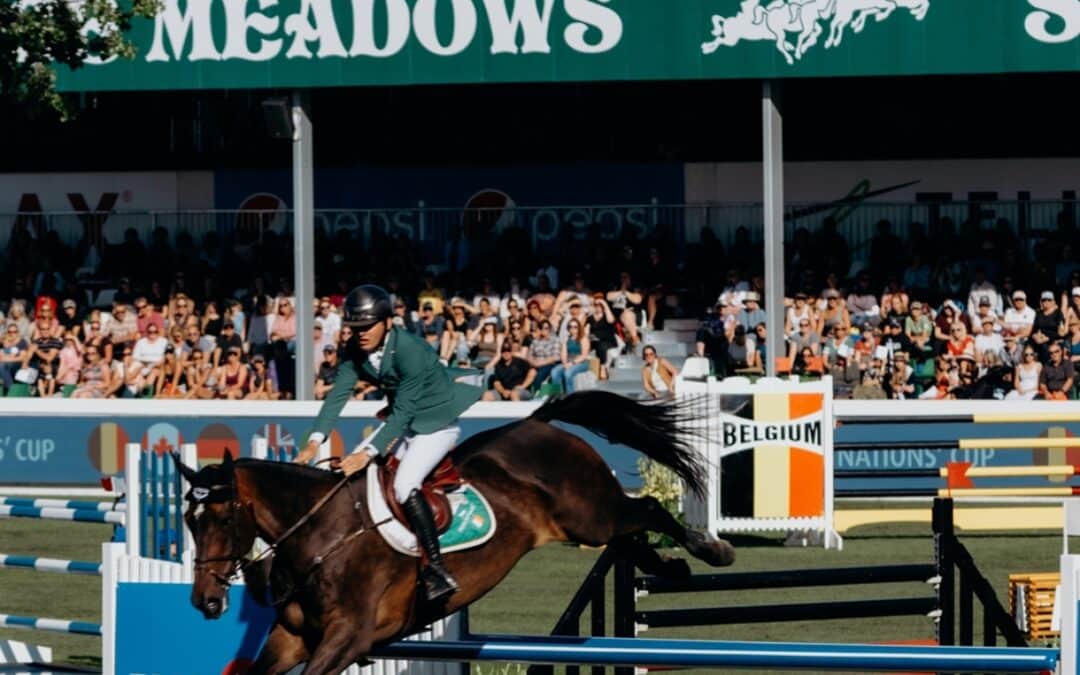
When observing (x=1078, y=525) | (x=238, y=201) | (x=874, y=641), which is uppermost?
(x=238, y=201)

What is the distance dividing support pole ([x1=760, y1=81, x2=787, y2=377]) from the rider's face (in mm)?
12253

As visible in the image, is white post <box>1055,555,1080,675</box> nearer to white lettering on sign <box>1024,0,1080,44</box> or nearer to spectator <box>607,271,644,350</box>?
white lettering on sign <box>1024,0,1080,44</box>

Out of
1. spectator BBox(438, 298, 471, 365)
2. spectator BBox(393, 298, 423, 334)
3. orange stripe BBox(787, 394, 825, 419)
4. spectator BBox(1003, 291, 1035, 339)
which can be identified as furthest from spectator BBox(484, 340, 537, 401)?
spectator BBox(1003, 291, 1035, 339)

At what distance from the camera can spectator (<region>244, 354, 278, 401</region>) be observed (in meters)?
21.8

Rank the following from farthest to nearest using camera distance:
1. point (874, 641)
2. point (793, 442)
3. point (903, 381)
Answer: point (903, 381), point (793, 442), point (874, 641)

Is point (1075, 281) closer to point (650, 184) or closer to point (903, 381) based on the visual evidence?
point (903, 381)

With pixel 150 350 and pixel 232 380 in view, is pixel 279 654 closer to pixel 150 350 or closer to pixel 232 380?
pixel 232 380

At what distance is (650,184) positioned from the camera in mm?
27156

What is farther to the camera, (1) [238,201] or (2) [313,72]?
(1) [238,201]

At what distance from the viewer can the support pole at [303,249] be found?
69.3 ft

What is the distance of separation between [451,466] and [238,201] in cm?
2053

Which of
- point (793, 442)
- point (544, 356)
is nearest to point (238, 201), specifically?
point (544, 356)

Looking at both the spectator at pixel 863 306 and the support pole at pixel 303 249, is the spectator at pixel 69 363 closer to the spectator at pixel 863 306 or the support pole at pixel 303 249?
the support pole at pixel 303 249

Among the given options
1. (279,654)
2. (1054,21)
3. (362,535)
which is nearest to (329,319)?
(1054,21)
